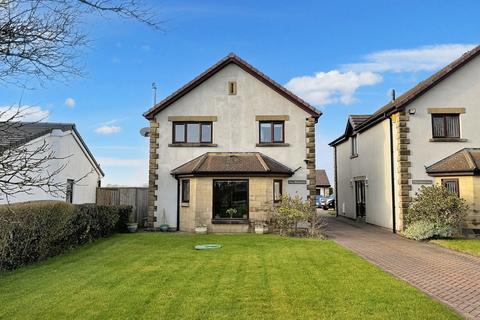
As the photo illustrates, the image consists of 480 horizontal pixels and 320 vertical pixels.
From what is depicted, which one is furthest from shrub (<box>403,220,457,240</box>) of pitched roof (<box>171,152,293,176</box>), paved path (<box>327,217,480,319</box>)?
pitched roof (<box>171,152,293,176</box>)

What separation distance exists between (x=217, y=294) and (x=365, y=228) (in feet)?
47.3

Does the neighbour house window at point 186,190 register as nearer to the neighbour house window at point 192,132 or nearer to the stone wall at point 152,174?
the stone wall at point 152,174

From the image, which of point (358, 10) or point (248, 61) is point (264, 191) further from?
point (358, 10)

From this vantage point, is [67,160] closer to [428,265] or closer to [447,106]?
[428,265]

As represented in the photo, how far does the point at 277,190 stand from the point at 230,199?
2378mm

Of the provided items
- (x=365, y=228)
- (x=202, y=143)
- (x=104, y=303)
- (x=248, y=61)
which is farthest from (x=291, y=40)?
(x=104, y=303)

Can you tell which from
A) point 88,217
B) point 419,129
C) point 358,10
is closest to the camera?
point 88,217

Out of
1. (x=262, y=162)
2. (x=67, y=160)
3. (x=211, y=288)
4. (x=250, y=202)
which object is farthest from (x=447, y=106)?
(x=67, y=160)

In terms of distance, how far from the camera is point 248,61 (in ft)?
64.4

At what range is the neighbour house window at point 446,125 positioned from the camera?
17.8 m

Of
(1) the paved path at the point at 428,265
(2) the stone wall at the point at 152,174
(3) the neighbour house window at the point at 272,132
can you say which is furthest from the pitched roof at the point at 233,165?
(1) the paved path at the point at 428,265

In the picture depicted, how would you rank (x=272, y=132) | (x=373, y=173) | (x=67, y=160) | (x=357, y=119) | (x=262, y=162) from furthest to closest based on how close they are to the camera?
(x=357, y=119) < (x=373, y=173) < (x=67, y=160) < (x=272, y=132) < (x=262, y=162)

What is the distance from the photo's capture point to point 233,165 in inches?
717

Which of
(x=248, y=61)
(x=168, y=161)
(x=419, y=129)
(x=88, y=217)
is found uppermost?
(x=248, y=61)
